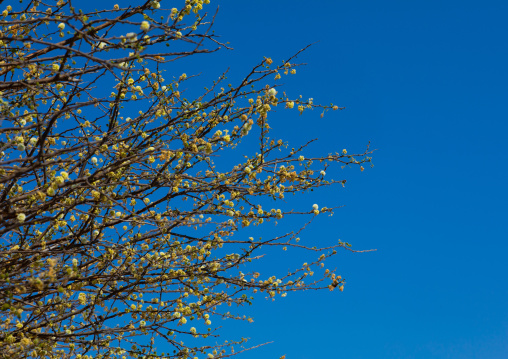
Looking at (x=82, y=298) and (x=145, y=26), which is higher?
(x=145, y=26)

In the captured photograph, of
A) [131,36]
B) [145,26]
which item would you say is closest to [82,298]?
[131,36]

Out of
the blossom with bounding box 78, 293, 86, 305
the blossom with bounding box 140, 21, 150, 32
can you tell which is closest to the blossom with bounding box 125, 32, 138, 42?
the blossom with bounding box 140, 21, 150, 32

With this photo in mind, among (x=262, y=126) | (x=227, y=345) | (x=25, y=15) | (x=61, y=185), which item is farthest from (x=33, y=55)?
(x=227, y=345)

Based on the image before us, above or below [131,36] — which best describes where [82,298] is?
below

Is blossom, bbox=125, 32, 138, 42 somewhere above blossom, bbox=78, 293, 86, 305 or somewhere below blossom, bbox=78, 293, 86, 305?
above

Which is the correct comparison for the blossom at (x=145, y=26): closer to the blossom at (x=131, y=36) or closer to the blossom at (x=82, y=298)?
the blossom at (x=131, y=36)

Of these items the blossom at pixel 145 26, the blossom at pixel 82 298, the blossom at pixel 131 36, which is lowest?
the blossom at pixel 82 298

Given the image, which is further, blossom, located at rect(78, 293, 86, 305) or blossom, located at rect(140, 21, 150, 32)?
blossom, located at rect(78, 293, 86, 305)

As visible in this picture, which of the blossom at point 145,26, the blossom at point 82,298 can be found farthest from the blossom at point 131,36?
the blossom at point 82,298

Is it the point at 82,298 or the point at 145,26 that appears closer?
the point at 145,26

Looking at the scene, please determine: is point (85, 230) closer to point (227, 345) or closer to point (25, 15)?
point (227, 345)

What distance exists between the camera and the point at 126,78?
16.7 ft

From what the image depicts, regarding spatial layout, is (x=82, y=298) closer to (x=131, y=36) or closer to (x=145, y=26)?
(x=131, y=36)

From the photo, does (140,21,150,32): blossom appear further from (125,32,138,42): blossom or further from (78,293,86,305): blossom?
(78,293,86,305): blossom
